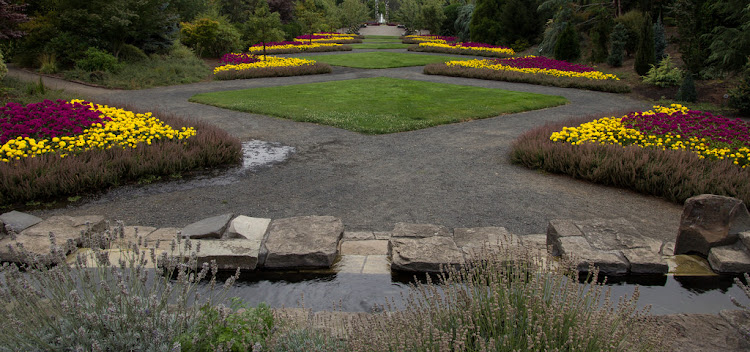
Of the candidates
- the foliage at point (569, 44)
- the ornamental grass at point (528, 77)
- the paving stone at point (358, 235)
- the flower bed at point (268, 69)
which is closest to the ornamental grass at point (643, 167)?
the paving stone at point (358, 235)

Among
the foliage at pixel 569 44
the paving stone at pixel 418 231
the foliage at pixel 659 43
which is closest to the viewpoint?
the paving stone at pixel 418 231

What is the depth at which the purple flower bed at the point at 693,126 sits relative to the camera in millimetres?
8031

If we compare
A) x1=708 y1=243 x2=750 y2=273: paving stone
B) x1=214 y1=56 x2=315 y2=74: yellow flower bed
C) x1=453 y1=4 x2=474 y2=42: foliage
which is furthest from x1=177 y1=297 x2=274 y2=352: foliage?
x1=453 y1=4 x2=474 y2=42: foliage

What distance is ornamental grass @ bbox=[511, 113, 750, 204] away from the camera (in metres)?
6.32

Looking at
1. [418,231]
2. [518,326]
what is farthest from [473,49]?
A: [518,326]

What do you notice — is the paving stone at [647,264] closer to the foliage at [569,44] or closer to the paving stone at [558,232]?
the paving stone at [558,232]

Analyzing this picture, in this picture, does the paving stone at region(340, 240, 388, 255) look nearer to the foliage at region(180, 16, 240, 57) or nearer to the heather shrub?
the heather shrub

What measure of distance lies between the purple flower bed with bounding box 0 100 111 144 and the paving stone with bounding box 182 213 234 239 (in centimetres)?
444

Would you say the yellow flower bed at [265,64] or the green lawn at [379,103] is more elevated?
the yellow flower bed at [265,64]

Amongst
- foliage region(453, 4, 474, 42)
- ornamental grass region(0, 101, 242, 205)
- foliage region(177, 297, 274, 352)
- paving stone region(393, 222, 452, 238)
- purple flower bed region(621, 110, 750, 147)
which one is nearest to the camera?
foliage region(177, 297, 274, 352)

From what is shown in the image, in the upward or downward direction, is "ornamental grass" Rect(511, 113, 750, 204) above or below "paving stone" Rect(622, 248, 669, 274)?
above

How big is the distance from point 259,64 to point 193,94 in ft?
20.5

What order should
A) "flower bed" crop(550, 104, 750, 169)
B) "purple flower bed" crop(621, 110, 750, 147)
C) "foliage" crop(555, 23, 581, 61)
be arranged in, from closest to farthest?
"flower bed" crop(550, 104, 750, 169) < "purple flower bed" crop(621, 110, 750, 147) < "foliage" crop(555, 23, 581, 61)

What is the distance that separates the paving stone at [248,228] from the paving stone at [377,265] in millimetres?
1097
